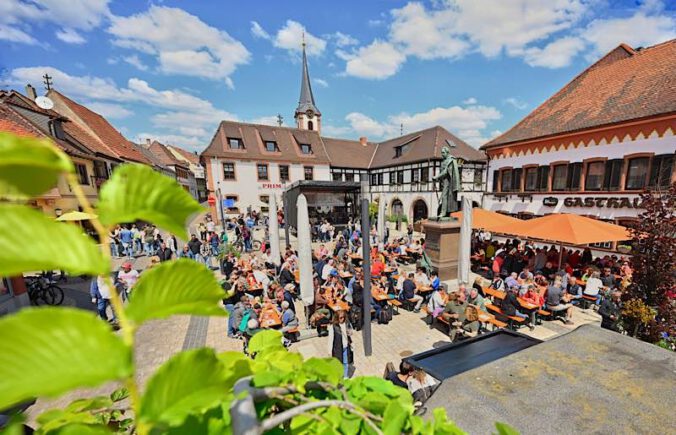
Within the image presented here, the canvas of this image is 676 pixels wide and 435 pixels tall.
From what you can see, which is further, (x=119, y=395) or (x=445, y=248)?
(x=445, y=248)

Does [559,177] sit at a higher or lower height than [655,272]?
higher

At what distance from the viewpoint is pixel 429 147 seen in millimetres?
26641

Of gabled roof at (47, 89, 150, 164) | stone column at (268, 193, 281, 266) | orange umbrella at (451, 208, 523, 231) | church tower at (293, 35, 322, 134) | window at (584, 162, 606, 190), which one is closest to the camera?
stone column at (268, 193, 281, 266)

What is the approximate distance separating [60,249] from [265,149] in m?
31.1

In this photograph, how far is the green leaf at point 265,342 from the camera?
1332mm

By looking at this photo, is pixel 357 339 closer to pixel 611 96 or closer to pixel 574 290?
pixel 574 290

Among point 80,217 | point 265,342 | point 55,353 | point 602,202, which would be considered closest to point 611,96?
point 602,202

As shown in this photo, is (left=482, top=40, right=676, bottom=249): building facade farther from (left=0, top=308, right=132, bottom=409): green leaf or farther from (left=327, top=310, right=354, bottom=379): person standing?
(left=0, top=308, right=132, bottom=409): green leaf

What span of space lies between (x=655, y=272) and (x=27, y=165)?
27.1ft

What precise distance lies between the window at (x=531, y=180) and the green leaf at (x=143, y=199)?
19.1m

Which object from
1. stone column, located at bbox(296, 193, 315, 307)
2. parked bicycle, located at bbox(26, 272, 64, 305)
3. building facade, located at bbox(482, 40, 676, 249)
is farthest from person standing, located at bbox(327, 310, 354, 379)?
building facade, located at bbox(482, 40, 676, 249)

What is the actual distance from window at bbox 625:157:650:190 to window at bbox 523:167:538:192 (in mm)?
3886

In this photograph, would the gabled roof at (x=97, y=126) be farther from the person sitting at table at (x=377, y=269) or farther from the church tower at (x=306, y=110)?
the person sitting at table at (x=377, y=269)

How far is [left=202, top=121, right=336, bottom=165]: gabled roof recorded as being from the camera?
28094 mm
